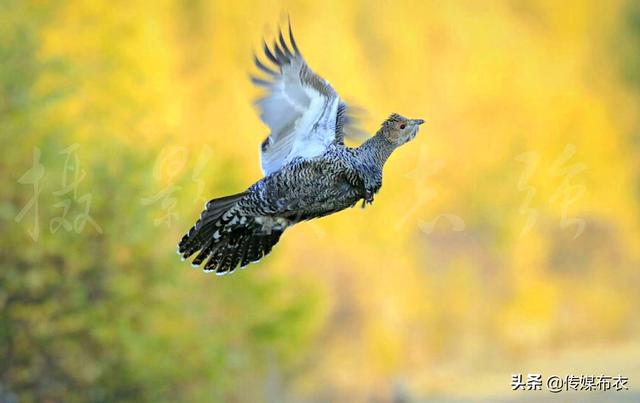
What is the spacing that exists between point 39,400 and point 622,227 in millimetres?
10125

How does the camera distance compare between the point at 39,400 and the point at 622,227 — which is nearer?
the point at 39,400

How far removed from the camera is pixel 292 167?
141 inches

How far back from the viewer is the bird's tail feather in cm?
379

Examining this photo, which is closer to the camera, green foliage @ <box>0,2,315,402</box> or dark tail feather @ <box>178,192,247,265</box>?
dark tail feather @ <box>178,192,247,265</box>

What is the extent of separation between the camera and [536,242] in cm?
1434

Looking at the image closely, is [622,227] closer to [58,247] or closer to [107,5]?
[107,5]

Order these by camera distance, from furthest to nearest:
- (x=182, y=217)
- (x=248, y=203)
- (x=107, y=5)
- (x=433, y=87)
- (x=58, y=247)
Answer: (x=433, y=87), (x=107, y=5), (x=182, y=217), (x=58, y=247), (x=248, y=203)

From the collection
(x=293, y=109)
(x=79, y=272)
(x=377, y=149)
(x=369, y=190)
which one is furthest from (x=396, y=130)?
(x=79, y=272)

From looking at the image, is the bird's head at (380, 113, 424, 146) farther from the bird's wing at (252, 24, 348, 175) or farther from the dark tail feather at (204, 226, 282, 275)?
the dark tail feather at (204, 226, 282, 275)

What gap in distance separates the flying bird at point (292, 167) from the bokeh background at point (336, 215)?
3924mm

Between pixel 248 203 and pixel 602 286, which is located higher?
pixel 602 286

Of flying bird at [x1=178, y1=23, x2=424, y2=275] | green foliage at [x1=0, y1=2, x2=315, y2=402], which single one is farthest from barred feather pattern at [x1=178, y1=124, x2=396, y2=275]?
green foliage at [x1=0, y1=2, x2=315, y2=402]

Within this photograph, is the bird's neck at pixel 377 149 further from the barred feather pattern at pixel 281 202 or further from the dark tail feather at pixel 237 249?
the dark tail feather at pixel 237 249

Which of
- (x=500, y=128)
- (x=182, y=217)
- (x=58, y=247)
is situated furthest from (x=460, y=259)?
(x=58, y=247)
